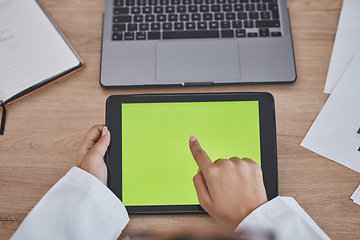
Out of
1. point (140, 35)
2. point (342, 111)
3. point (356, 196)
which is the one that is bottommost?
point (356, 196)

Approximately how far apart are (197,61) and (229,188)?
0.92ft

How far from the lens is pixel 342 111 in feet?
2.08

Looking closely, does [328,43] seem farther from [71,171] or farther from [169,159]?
[71,171]

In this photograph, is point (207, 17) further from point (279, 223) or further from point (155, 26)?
point (279, 223)

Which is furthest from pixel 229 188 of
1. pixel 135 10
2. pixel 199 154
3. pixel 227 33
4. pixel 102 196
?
pixel 135 10

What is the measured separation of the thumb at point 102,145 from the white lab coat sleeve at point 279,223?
11.3 inches

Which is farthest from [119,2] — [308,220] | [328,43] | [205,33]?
[308,220]

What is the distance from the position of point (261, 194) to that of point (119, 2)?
515 mm

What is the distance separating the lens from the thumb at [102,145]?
586 millimetres

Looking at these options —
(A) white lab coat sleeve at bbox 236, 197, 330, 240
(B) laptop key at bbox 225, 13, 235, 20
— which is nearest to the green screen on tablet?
(A) white lab coat sleeve at bbox 236, 197, 330, 240

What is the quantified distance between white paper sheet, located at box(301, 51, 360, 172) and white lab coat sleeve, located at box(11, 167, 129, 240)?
41 cm

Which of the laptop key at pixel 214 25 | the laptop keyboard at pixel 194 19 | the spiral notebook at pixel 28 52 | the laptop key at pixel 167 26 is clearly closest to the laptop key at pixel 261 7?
the laptop keyboard at pixel 194 19

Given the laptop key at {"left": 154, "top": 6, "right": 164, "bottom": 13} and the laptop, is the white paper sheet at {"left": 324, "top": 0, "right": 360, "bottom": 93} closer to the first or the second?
the laptop

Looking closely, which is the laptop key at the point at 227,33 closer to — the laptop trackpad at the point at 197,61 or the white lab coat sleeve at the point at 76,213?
the laptop trackpad at the point at 197,61
